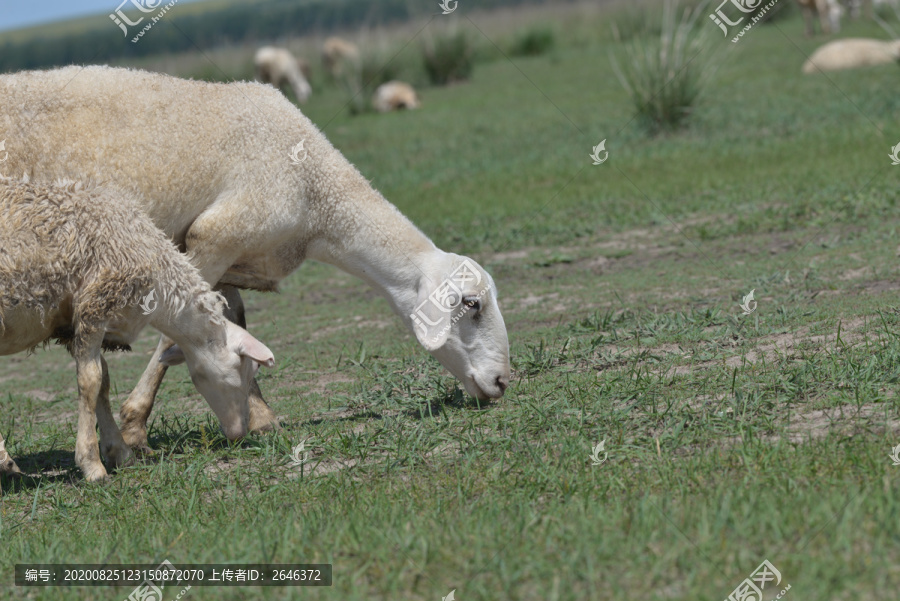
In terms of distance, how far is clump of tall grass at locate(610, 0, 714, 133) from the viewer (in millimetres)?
13336

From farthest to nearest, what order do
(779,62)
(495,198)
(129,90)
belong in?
(779,62)
(495,198)
(129,90)

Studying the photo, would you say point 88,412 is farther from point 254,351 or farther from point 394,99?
point 394,99

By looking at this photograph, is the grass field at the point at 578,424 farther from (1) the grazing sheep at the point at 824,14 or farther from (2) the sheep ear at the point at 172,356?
(1) the grazing sheep at the point at 824,14

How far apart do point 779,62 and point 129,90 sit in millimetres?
15617

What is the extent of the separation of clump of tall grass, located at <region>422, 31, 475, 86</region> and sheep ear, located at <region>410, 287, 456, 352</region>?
18.3m

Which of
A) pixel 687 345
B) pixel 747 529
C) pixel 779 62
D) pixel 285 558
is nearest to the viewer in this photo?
pixel 747 529

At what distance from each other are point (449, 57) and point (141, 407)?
61.3 feet

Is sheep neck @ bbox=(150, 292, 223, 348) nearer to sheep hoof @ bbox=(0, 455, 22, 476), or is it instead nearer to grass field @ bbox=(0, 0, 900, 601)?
grass field @ bbox=(0, 0, 900, 601)

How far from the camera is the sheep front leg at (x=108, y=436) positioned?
552cm

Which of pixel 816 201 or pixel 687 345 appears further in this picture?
pixel 816 201

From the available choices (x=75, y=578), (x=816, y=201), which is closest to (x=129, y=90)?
(x=75, y=578)

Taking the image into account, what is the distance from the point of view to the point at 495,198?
12.0 m

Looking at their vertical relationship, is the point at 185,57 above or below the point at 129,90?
below

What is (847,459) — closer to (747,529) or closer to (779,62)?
(747,529)
